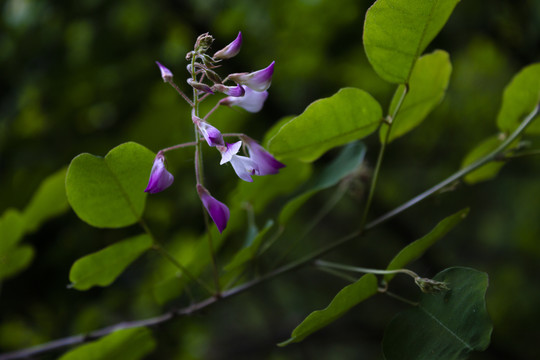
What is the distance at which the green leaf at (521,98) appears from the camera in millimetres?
909

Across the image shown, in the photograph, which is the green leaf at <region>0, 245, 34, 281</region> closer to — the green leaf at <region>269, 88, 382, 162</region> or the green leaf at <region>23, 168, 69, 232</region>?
the green leaf at <region>23, 168, 69, 232</region>

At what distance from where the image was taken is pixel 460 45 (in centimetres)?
253

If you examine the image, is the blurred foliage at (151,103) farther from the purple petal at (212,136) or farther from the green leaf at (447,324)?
the purple petal at (212,136)

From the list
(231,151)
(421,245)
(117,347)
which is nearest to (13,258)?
(117,347)

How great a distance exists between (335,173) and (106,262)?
1.57 ft

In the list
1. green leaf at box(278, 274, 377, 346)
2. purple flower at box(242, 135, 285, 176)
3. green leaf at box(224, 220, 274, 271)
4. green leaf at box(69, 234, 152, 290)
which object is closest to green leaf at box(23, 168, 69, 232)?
green leaf at box(69, 234, 152, 290)

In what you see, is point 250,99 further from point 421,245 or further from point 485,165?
point 485,165

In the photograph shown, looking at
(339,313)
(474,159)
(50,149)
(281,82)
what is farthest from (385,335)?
(281,82)

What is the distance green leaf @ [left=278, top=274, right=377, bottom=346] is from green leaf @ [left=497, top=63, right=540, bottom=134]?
50 cm

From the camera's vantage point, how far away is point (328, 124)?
0.74 meters

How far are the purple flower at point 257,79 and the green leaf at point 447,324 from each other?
1.23ft

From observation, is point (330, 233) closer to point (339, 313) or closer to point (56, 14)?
point (56, 14)

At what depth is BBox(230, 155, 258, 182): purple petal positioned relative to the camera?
2.09 ft

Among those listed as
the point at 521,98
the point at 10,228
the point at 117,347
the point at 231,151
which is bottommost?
the point at 117,347
